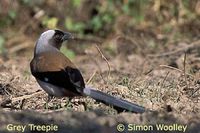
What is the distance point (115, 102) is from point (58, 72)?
1.92ft

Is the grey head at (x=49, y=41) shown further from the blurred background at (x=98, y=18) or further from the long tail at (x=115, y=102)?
the blurred background at (x=98, y=18)

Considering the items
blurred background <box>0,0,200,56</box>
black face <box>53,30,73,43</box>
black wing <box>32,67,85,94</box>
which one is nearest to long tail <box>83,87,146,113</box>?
black wing <box>32,67,85,94</box>

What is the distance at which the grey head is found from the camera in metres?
6.83

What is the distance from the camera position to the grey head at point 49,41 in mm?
6832

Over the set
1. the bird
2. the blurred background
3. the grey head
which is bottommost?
the bird

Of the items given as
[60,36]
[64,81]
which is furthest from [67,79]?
[60,36]

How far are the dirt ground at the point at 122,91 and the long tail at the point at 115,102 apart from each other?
0.21 feet

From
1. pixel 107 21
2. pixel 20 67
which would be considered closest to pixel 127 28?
pixel 107 21

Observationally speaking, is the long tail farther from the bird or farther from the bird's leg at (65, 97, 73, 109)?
the bird's leg at (65, 97, 73, 109)

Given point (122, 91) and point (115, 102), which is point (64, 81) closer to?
point (115, 102)

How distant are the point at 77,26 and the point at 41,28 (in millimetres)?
772

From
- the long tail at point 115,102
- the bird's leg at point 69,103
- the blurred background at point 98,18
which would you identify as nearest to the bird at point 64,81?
the long tail at point 115,102

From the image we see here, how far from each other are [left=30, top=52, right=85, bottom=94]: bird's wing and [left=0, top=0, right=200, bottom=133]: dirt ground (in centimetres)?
26

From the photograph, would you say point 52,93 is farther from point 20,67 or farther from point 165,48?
point 165,48
